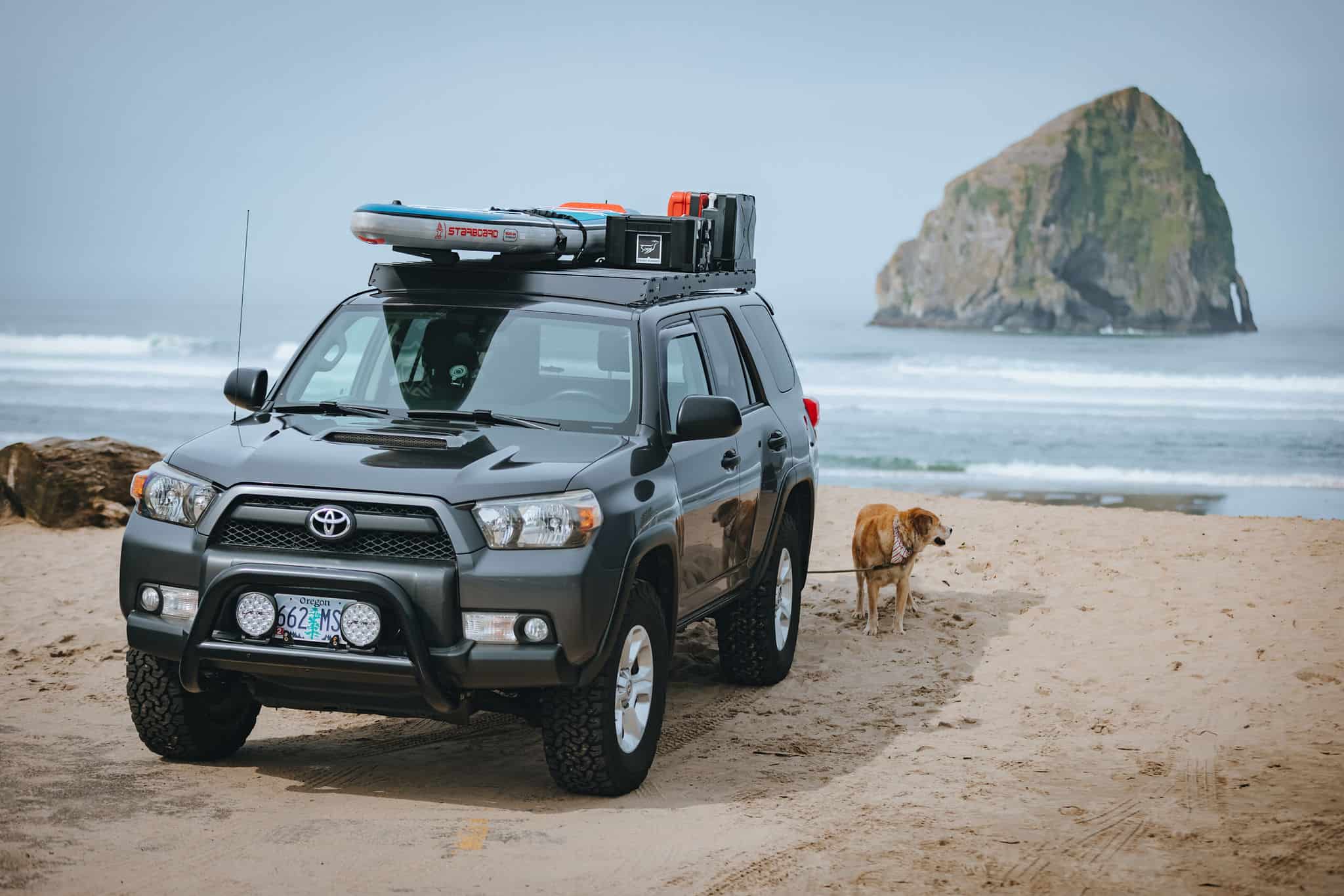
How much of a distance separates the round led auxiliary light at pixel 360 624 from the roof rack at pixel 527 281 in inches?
79.5

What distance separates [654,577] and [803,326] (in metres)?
85.4

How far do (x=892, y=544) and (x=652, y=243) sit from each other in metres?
2.91

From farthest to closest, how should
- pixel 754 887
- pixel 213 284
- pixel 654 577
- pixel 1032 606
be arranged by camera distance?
pixel 213 284 → pixel 1032 606 → pixel 654 577 → pixel 754 887

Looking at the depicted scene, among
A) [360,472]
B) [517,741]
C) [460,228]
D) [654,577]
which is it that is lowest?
[517,741]

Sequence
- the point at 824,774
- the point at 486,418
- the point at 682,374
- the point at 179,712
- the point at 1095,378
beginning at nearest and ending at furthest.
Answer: the point at 179,712 < the point at 486,418 < the point at 824,774 < the point at 682,374 < the point at 1095,378

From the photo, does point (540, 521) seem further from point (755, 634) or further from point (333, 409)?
point (755, 634)

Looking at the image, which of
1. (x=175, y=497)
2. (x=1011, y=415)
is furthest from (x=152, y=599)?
(x=1011, y=415)

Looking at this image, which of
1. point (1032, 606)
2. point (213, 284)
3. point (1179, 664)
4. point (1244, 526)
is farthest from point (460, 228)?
point (213, 284)

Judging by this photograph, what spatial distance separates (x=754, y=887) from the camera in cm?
507

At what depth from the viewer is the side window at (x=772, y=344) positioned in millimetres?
8547

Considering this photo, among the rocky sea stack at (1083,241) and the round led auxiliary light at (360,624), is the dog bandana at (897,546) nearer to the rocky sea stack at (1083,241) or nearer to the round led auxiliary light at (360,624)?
the round led auxiliary light at (360,624)

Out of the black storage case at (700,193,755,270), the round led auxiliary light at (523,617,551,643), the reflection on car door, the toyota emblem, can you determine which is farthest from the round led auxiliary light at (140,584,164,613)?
the black storage case at (700,193,755,270)

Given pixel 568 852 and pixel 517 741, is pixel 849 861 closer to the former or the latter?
pixel 568 852

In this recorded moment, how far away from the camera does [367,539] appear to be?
5.54m
